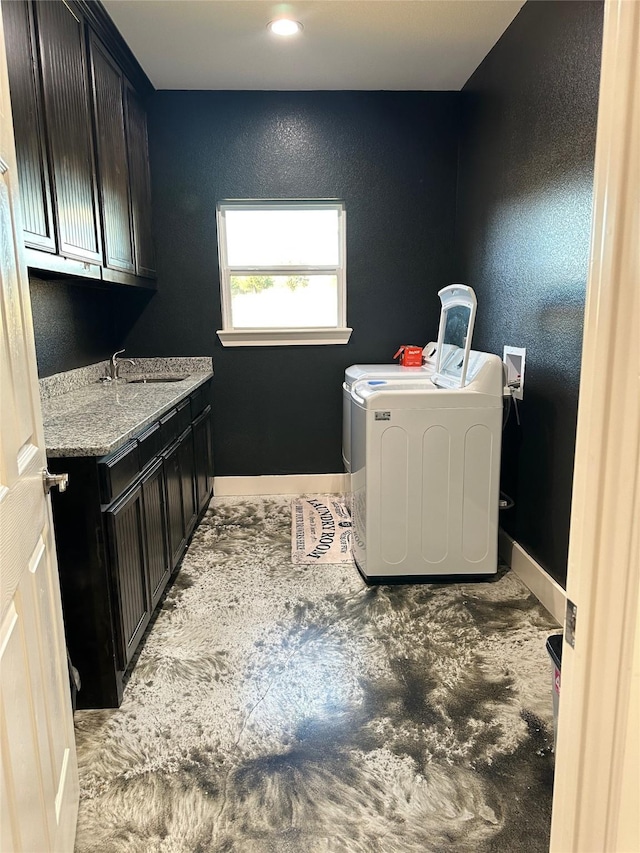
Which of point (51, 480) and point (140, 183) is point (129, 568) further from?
point (140, 183)

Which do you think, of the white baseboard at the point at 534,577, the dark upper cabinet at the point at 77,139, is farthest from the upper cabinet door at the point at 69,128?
the white baseboard at the point at 534,577

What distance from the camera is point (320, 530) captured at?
364cm

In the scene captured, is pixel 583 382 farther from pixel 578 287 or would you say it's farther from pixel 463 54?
pixel 463 54

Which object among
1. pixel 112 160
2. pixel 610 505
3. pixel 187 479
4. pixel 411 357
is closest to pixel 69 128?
pixel 112 160

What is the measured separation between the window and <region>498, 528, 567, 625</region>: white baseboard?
1.84m

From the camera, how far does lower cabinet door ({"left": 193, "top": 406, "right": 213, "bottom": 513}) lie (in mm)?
3543

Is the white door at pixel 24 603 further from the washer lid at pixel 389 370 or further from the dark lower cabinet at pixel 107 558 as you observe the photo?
the washer lid at pixel 389 370

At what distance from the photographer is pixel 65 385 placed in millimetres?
3113

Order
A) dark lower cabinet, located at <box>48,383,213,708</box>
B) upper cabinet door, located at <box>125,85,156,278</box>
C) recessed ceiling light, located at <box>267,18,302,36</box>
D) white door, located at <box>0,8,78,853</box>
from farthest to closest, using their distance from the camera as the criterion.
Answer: upper cabinet door, located at <box>125,85,156,278</box>, recessed ceiling light, located at <box>267,18,302,36</box>, dark lower cabinet, located at <box>48,383,213,708</box>, white door, located at <box>0,8,78,853</box>

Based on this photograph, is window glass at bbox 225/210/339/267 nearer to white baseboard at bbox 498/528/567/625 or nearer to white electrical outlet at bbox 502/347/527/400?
white electrical outlet at bbox 502/347/527/400

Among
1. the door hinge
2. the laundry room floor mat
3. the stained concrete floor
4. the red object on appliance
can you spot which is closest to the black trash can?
the stained concrete floor

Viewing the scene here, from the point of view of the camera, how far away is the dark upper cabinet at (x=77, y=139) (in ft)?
6.50

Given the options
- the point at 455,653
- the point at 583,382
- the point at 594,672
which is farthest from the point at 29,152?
the point at 455,653

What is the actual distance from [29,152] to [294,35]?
5.86 feet
